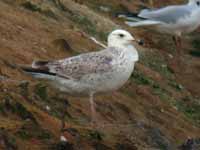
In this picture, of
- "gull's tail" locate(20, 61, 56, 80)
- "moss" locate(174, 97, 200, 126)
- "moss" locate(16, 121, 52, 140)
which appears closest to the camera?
"moss" locate(16, 121, 52, 140)

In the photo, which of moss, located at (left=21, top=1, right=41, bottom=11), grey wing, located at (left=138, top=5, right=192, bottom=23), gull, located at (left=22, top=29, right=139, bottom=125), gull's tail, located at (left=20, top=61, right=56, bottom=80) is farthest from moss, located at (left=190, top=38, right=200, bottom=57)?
gull's tail, located at (left=20, top=61, right=56, bottom=80)

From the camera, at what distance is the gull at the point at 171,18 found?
18.7 meters

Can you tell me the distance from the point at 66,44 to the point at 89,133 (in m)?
5.34

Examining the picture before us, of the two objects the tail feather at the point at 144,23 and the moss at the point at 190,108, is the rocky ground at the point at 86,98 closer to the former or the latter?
the moss at the point at 190,108

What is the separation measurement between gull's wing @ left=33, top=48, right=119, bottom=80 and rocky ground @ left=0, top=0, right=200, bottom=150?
0.38m

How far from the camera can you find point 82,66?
34.5 feet

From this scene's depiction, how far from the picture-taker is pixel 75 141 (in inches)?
402

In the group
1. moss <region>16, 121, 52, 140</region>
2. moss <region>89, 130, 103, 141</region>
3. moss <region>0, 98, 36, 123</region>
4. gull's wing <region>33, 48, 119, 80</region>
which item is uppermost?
gull's wing <region>33, 48, 119, 80</region>

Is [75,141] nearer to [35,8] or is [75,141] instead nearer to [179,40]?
[35,8]

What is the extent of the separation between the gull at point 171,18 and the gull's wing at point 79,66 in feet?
26.3

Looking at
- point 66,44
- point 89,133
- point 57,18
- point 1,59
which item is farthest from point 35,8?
point 89,133

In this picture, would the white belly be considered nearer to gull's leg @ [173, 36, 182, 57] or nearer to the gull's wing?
the gull's wing

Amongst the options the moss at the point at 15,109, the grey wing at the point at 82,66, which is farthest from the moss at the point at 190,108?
the moss at the point at 15,109

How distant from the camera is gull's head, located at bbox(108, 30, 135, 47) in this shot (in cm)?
1096
